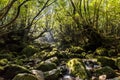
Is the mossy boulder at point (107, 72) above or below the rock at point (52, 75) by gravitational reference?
below

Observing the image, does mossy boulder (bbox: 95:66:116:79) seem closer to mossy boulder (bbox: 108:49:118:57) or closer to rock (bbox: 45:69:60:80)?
rock (bbox: 45:69:60:80)

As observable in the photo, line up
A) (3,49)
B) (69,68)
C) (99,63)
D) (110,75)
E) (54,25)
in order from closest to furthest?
(110,75) → (69,68) → (99,63) → (3,49) → (54,25)

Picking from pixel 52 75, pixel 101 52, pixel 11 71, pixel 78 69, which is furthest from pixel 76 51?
A: pixel 11 71

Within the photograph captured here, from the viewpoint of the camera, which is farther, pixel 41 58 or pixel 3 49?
pixel 3 49

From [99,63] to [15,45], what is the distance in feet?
39.1

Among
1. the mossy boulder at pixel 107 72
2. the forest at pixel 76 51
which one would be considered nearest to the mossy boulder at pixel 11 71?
the forest at pixel 76 51

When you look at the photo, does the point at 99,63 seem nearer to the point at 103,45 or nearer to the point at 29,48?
the point at 103,45

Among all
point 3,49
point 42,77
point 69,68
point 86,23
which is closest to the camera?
point 42,77

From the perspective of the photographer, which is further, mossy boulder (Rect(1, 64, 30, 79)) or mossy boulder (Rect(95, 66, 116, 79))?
mossy boulder (Rect(95, 66, 116, 79))

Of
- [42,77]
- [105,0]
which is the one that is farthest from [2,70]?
[105,0]

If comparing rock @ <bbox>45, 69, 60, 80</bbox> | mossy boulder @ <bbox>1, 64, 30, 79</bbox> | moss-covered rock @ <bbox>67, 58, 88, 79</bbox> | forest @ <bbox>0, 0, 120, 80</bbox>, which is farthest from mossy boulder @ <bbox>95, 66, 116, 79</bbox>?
mossy boulder @ <bbox>1, 64, 30, 79</bbox>

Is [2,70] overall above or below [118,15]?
below

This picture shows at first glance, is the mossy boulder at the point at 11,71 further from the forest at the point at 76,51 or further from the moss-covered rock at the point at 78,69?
the moss-covered rock at the point at 78,69

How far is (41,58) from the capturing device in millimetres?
21391
